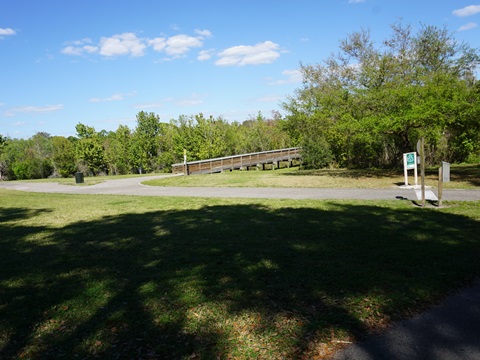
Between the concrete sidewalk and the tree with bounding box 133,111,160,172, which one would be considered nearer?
the concrete sidewalk

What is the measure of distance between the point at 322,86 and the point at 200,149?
18352 mm

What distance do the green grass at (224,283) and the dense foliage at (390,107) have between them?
8.91m

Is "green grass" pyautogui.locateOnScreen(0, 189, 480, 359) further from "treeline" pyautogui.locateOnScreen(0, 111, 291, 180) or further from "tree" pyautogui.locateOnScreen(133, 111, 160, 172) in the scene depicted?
"tree" pyautogui.locateOnScreen(133, 111, 160, 172)

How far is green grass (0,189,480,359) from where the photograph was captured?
3.25 meters

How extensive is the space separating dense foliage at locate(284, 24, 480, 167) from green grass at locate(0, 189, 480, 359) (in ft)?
29.2

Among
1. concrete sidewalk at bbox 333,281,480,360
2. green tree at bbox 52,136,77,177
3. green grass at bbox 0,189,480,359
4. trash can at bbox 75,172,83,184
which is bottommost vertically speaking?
concrete sidewalk at bbox 333,281,480,360

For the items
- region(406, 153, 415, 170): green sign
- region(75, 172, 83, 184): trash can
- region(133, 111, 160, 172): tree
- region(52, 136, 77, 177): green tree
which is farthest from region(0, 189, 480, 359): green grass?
region(52, 136, 77, 177): green tree

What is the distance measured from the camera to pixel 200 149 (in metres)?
42.0

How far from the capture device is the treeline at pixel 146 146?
43.3 metres

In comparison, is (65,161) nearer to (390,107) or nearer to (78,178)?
(78,178)

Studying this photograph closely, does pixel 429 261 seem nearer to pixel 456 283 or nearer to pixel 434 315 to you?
pixel 456 283

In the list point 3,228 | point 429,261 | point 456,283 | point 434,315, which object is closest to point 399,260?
point 429,261

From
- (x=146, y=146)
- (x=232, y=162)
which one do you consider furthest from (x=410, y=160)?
(x=146, y=146)

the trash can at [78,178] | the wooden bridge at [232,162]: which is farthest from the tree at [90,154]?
the trash can at [78,178]
